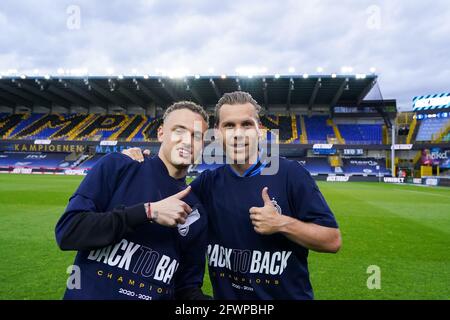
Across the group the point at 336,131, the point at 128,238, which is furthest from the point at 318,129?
the point at 128,238

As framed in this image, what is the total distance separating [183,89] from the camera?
37156mm

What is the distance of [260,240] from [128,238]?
92 centimetres

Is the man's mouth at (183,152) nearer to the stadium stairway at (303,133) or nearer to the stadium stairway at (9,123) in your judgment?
the stadium stairway at (303,133)

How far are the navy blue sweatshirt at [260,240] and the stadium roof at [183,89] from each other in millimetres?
32253

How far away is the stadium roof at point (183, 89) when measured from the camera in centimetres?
3400

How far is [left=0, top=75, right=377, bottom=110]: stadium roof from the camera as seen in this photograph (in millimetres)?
34000

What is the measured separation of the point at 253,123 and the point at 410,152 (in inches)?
1720

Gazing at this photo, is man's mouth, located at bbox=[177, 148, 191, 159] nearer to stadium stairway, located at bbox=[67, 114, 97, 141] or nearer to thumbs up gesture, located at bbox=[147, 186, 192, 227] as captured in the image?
thumbs up gesture, located at bbox=[147, 186, 192, 227]

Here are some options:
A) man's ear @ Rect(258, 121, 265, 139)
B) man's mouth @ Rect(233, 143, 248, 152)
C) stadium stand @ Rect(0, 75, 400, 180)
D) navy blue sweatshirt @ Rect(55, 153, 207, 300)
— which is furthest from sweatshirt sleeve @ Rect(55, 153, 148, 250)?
stadium stand @ Rect(0, 75, 400, 180)

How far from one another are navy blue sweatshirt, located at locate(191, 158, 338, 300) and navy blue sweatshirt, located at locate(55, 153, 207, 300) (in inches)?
7.9

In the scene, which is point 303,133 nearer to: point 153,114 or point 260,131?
point 153,114

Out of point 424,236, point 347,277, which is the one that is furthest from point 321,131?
point 347,277

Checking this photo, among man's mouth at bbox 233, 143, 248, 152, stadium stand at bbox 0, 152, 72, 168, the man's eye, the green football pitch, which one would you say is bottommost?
the green football pitch

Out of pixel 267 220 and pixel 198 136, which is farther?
pixel 198 136
